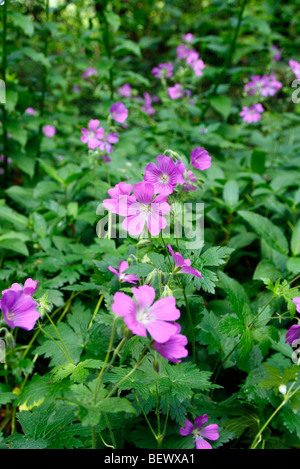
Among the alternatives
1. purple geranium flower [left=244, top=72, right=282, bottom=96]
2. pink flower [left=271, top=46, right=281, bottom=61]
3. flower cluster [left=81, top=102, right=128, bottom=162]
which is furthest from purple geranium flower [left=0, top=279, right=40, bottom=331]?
pink flower [left=271, top=46, right=281, bottom=61]

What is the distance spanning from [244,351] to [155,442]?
44cm

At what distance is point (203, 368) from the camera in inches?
60.8

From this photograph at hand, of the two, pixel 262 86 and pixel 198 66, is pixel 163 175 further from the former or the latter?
pixel 262 86

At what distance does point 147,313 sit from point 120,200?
1.19 ft

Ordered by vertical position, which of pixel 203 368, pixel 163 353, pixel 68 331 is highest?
pixel 163 353

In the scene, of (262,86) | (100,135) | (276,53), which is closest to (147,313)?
(100,135)

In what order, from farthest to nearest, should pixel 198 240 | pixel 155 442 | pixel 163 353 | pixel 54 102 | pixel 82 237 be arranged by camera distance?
pixel 54 102 → pixel 82 237 → pixel 198 240 → pixel 155 442 → pixel 163 353

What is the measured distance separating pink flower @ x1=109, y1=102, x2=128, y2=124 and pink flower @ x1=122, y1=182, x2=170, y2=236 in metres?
1.02

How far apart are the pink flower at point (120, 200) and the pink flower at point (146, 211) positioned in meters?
0.01

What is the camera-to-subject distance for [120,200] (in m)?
1.07

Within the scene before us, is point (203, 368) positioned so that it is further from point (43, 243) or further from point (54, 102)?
point (54, 102)

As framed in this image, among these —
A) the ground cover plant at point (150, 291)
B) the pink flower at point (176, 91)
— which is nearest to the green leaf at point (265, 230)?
the ground cover plant at point (150, 291)

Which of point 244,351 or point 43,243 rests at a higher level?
point 43,243

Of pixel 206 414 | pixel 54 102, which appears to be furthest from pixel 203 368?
pixel 54 102
